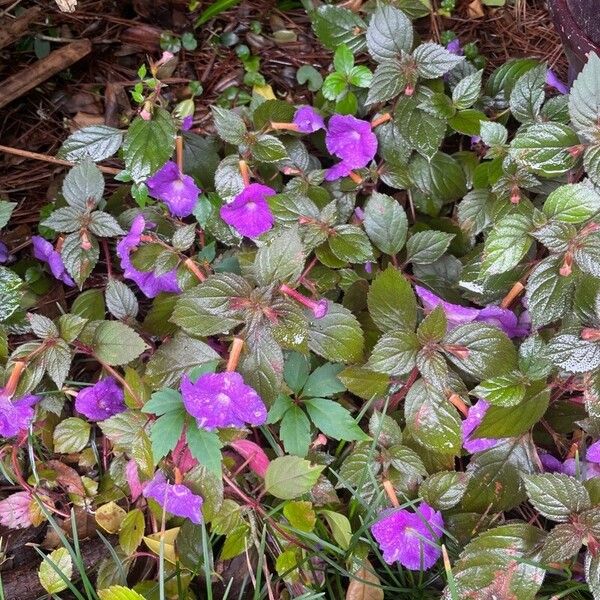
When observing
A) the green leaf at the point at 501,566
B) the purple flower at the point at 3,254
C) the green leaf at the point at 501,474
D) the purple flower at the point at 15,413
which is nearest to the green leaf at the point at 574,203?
the green leaf at the point at 501,474

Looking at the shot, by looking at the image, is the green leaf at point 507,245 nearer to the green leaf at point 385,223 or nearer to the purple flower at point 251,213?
the green leaf at point 385,223

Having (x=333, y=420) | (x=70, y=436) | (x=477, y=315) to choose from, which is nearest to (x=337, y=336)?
(x=333, y=420)

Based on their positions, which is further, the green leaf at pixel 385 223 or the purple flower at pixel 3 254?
the purple flower at pixel 3 254

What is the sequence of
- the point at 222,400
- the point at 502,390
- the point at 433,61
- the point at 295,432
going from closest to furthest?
1. the point at 222,400
2. the point at 502,390
3. the point at 295,432
4. the point at 433,61

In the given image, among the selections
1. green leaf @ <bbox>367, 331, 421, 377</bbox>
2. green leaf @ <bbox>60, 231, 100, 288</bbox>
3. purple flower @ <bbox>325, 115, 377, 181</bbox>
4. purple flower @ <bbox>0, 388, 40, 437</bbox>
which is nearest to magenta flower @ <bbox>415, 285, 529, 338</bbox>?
green leaf @ <bbox>367, 331, 421, 377</bbox>

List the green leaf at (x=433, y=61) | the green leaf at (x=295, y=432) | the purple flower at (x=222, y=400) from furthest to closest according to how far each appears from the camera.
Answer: the green leaf at (x=433, y=61)
the green leaf at (x=295, y=432)
the purple flower at (x=222, y=400)

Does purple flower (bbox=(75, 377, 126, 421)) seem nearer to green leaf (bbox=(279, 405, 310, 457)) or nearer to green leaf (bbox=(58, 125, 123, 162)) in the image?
green leaf (bbox=(279, 405, 310, 457))

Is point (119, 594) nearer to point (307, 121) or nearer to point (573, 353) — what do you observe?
point (573, 353)
